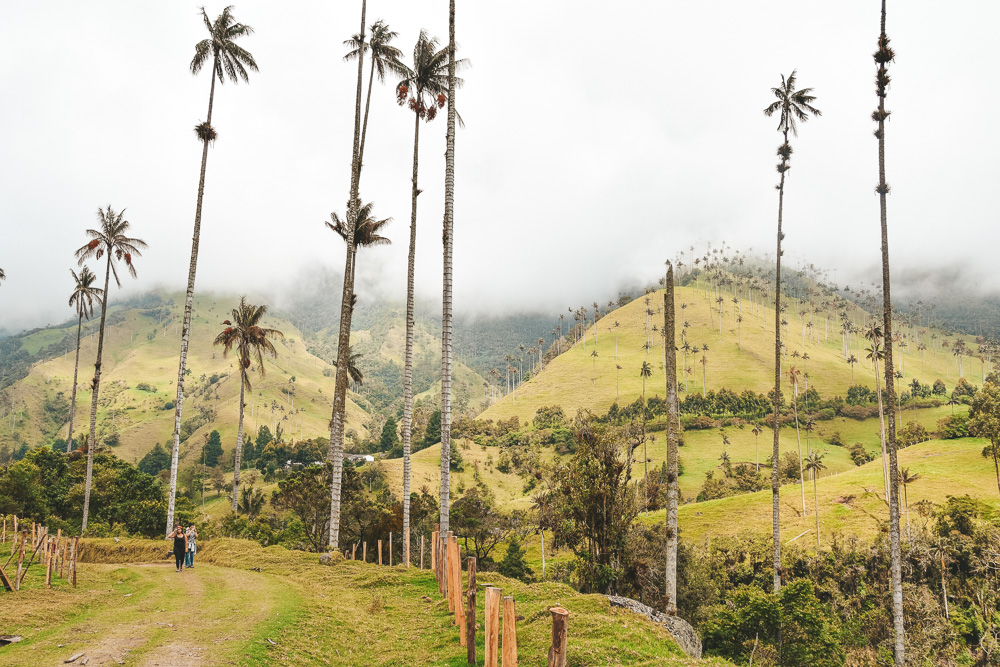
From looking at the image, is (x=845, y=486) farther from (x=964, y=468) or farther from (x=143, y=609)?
(x=143, y=609)

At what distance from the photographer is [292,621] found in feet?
56.5

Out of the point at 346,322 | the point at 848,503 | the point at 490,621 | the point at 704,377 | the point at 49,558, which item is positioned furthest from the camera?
the point at 704,377

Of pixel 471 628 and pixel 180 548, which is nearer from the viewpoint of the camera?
pixel 471 628

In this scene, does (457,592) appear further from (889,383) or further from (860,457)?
(860,457)

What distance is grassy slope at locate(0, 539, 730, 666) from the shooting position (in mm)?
13859

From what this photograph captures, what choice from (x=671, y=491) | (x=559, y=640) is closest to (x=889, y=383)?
(x=671, y=491)

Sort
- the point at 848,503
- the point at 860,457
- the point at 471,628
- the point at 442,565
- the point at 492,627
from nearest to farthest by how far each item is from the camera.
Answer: the point at 492,627, the point at 471,628, the point at 442,565, the point at 848,503, the point at 860,457

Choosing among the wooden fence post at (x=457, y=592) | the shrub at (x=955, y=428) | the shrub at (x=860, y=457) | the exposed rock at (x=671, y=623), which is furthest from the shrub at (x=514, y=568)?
the shrub at (x=955, y=428)

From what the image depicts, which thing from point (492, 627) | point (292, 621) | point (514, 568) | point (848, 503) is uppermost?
point (492, 627)

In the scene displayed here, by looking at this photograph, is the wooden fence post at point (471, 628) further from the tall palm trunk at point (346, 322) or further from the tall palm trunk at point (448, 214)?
the tall palm trunk at point (346, 322)

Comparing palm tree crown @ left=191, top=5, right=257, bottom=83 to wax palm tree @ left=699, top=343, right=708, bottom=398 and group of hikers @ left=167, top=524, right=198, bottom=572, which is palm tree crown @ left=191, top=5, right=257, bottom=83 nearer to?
group of hikers @ left=167, top=524, right=198, bottom=572

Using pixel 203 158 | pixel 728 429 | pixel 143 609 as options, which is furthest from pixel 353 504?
pixel 728 429

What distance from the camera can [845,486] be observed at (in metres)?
84.4

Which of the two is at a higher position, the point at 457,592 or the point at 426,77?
the point at 426,77
